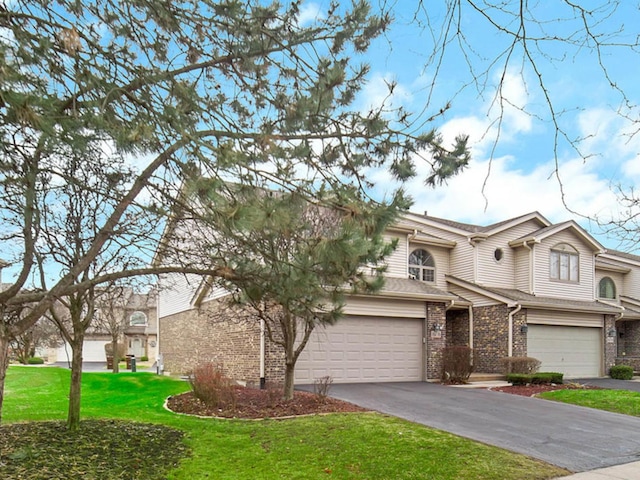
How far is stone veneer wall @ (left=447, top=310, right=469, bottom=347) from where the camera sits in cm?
2031

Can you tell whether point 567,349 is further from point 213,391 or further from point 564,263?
point 213,391

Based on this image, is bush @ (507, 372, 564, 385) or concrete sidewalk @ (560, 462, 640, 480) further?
bush @ (507, 372, 564, 385)

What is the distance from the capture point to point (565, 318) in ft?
66.8

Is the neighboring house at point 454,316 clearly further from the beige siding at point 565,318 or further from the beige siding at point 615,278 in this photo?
the beige siding at point 615,278

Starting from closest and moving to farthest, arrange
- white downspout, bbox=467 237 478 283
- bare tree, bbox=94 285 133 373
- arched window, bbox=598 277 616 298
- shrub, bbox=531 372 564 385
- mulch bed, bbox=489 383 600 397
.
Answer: bare tree, bbox=94 285 133 373 → mulch bed, bbox=489 383 600 397 → shrub, bbox=531 372 564 385 → white downspout, bbox=467 237 478 283 → arched window, bbox=598 277 616 298

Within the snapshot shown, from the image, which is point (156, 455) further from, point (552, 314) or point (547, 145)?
point (552, 314)

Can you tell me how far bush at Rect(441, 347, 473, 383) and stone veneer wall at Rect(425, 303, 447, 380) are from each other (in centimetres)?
44

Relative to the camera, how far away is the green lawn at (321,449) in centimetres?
655

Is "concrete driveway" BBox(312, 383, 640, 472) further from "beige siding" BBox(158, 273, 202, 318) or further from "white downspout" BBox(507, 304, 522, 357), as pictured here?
"beige siding" BBox(158, 273, 202, 318)

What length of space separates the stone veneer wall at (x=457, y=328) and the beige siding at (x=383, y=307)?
3.69m

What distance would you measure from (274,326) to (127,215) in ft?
23.2

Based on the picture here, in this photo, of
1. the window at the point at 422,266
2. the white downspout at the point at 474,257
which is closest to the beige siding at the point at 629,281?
the white downspout at the point at 474,257

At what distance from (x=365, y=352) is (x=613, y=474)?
974cm

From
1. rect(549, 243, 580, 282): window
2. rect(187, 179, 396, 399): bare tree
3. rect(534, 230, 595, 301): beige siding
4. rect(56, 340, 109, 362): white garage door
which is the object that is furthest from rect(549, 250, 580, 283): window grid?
rect(56, 340, 109, 362): white garage door
